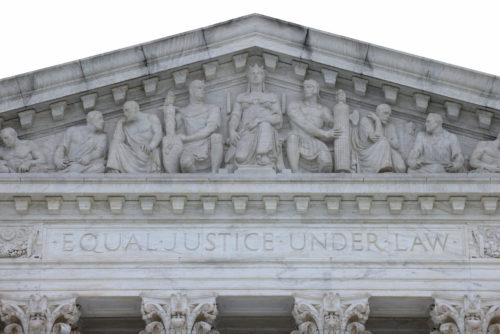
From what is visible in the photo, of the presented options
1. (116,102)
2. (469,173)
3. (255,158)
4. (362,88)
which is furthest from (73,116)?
(469,173)

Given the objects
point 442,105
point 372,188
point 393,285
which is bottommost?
point 393,285

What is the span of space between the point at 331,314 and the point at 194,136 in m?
4.07

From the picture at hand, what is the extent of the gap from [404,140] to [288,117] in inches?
82.8

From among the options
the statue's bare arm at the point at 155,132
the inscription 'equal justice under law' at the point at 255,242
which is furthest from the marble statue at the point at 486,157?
the statue's bare arm at the point at 155,132

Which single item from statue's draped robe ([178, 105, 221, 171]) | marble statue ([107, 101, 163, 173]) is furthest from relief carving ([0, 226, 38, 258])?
statue's draped robe ([178, 105, 221, 171])

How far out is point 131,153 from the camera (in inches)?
1069

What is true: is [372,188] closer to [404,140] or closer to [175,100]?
[404,140]

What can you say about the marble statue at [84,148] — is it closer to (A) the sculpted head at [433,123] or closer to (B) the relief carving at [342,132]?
(B) the relief carving at [342,132]

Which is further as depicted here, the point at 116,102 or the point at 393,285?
the point at 116,102

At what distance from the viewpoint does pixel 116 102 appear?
2767 cm

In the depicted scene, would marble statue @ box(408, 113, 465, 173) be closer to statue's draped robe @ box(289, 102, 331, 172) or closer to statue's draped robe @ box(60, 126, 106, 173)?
statue's draped robe @ box(289, 102, 331, 172)

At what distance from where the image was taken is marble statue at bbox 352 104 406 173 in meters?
26.9

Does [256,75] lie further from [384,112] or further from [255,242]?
[255,242]

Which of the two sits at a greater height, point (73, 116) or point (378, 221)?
point (73, 116)
